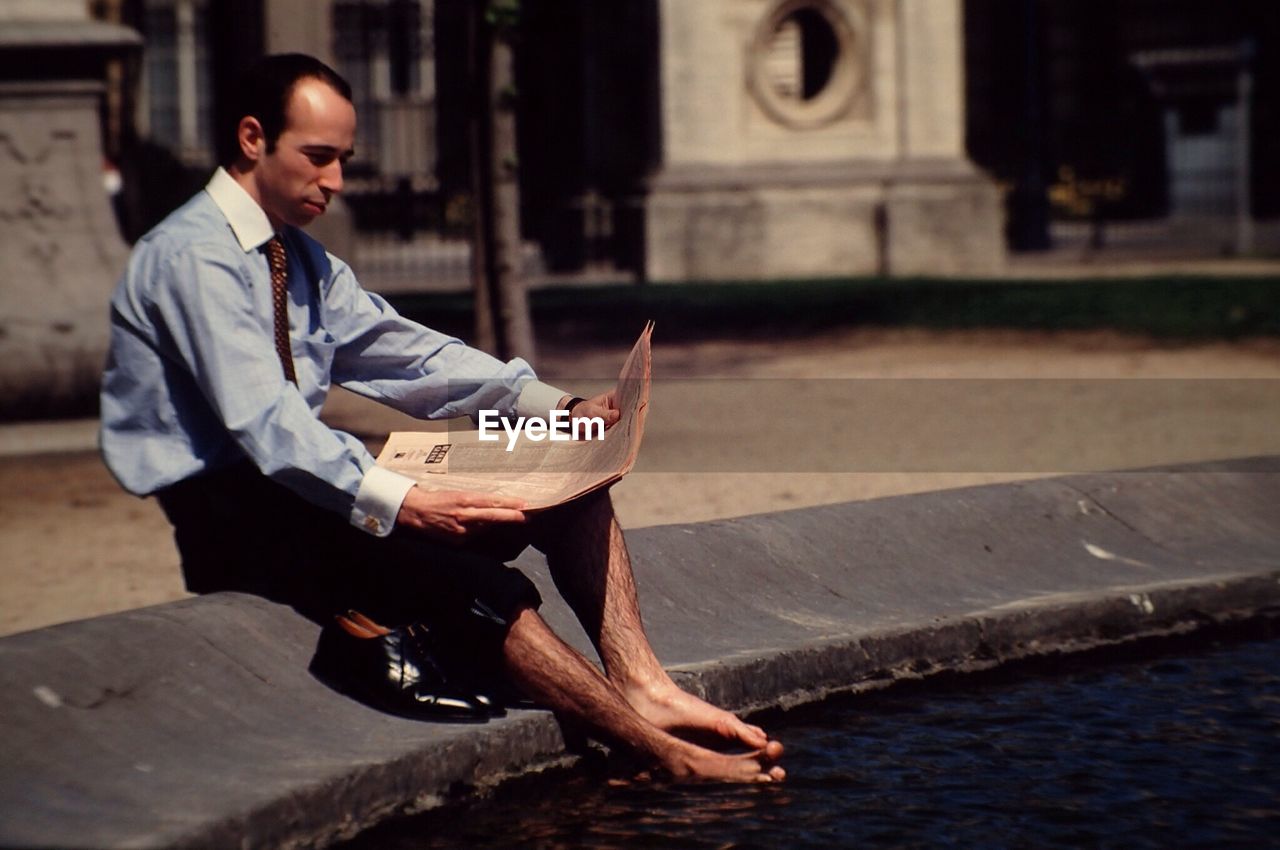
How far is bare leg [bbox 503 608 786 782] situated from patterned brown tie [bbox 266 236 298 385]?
26.2 inches

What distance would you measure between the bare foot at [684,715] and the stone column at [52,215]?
19.2 feet

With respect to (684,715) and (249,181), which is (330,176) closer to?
(249,181)

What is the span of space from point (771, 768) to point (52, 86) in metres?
6.56

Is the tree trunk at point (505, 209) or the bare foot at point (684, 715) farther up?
the tree trunk at point (505, 209)

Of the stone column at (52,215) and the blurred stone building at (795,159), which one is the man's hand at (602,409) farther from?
the blurred stone building at (795,159)

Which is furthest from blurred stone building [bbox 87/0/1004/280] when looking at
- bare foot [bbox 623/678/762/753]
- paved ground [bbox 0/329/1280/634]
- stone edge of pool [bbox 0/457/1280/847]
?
bare foot [bbox 623/678/762/753]

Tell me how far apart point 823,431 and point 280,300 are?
19.8 ft

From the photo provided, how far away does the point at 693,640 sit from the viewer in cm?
493

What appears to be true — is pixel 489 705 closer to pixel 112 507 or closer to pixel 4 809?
pixel 4 809

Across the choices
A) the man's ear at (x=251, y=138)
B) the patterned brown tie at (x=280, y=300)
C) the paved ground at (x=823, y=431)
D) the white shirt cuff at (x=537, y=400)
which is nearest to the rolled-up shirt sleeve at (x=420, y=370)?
the white shirt cuff at (x=537, y=400)

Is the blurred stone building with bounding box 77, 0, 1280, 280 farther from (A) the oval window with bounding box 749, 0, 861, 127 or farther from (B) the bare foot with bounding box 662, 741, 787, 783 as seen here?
(B) the bare foot with bounding box 662, 741, 787, 783

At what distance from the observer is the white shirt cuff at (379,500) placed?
3922 mm

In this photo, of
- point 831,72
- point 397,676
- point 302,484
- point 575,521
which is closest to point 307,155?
point 302,484

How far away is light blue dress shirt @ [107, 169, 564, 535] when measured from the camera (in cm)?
391
